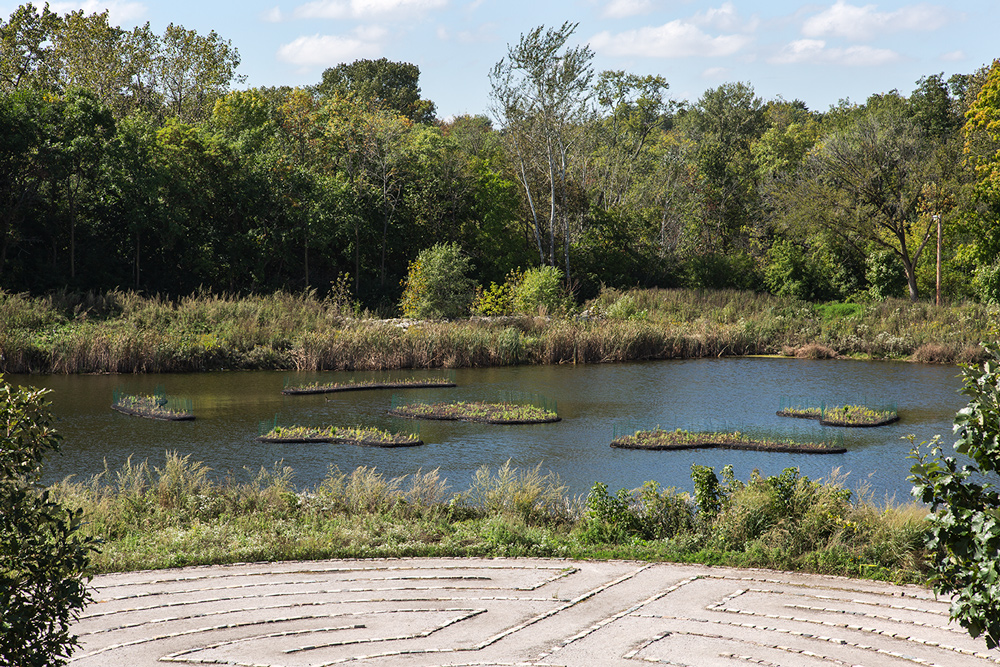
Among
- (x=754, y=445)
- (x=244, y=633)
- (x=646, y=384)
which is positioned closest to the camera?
(x=244, y=633)

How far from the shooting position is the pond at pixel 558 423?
718 inches

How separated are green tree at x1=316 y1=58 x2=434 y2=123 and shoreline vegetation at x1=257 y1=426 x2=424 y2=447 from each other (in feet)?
191

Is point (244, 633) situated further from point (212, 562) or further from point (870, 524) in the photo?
point (870, 524)

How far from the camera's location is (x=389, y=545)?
11766 millimetres

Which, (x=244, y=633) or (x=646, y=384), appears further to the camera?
(x=646, y=384)

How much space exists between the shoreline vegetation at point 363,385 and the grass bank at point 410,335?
3063 mm

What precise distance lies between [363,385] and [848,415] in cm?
1390

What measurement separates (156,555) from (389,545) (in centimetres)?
287

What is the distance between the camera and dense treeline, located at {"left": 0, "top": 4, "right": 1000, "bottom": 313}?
38.5 meters

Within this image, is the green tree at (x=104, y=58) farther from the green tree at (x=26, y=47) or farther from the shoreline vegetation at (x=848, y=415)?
the shoreline vegetation at (x=848, y=415)

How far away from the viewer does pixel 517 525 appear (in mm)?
12555

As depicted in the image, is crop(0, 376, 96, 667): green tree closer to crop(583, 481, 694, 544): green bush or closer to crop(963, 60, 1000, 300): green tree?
crop(583, 481, 694, 544): green bush

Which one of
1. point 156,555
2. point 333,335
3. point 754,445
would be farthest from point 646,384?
point 156,555

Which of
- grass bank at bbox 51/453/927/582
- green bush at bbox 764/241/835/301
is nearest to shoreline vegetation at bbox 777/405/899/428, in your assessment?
grass bank at bbox 51/453/927/582
